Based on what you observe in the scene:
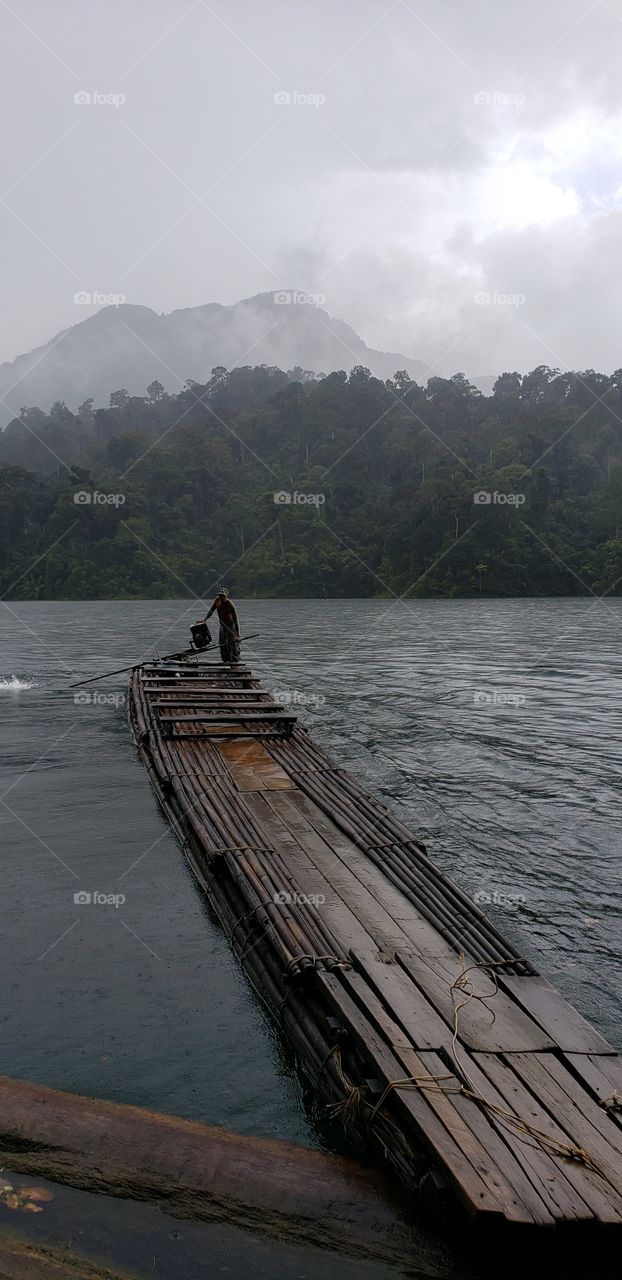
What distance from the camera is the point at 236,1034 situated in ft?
17.7

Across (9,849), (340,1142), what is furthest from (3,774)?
(340,1142)

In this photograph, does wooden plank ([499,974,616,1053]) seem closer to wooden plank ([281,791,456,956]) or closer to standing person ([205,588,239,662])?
wooden plank ([281,791,456,956])

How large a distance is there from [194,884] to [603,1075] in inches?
175

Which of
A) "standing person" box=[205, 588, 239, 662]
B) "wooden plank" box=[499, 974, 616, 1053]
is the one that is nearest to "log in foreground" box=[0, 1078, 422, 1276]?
"wooden plank" box=[499, 974, 616, 1053]

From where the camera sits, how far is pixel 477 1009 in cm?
488

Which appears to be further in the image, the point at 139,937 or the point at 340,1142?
the point at 139,937

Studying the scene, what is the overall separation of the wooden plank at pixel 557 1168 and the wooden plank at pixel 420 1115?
0.27 meters

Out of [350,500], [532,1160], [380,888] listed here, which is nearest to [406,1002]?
[532,1160]

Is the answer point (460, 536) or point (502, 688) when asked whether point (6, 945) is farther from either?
point (460, 536)

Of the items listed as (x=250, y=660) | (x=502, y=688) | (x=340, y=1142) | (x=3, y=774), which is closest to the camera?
(x=340, y=1142)

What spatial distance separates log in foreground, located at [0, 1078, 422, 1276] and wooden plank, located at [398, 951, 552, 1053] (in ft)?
3.23

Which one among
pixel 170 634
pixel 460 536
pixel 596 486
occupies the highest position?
pixel 596 486

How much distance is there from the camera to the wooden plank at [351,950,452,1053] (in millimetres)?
4436

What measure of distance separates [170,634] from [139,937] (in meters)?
31.9
